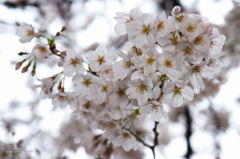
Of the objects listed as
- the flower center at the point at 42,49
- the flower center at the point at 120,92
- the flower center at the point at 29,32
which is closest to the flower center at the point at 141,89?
the flower center at the point at 120,92

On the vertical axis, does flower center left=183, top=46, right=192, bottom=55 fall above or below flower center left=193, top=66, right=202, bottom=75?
above

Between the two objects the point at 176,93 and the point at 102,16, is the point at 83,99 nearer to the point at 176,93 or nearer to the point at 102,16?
the point at 176,93

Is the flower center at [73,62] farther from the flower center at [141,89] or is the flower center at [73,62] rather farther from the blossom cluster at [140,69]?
the flower center at [141,89]

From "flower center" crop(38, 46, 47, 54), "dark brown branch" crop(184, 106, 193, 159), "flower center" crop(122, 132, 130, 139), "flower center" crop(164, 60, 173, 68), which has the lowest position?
"dark brown branch" crop(184, 106, 193, 159)

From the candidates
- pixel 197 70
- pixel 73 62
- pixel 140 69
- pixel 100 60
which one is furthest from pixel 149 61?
pixel 73 62

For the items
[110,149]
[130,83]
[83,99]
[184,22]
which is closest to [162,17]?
[184,22]

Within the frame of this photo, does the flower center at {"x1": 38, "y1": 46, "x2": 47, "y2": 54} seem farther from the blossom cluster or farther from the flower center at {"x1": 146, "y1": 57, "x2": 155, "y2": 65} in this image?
the flower center at {"x1": 146, "y1": 57, "x2": 155, "y2": 65}

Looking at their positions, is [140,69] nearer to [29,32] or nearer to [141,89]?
[141,89]

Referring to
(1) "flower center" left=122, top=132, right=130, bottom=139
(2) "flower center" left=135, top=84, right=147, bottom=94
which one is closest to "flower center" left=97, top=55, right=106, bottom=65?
(2) "flower center" left=135, top=84, right=147, bottom=94

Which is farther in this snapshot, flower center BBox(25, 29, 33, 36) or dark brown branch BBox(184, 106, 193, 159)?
dark brown branch BBox(184, 106, 193, 159)
